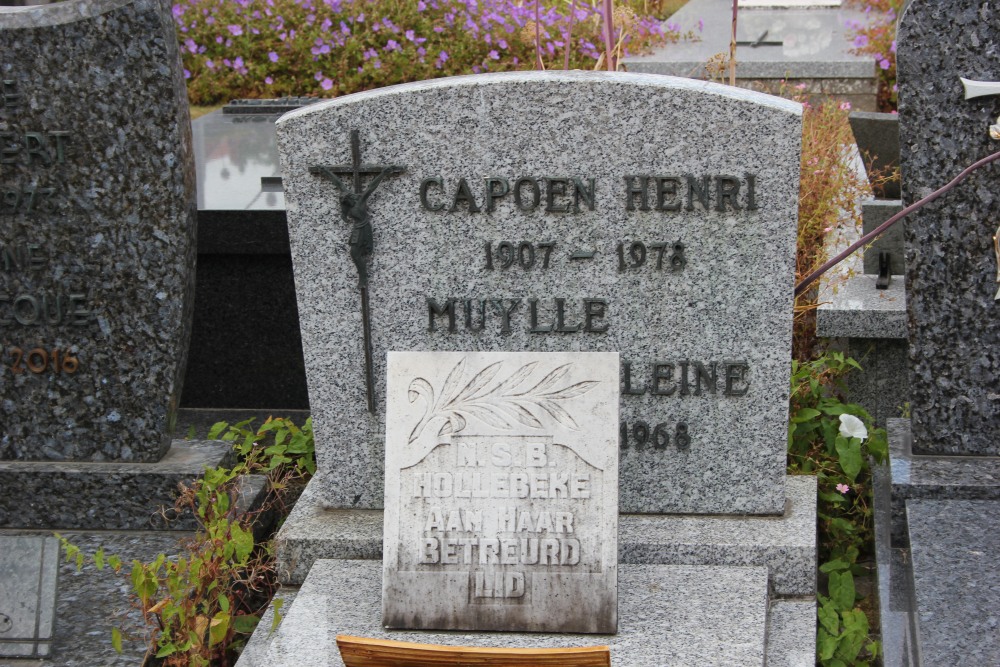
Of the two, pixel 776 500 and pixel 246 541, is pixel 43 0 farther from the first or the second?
pixel 776 500

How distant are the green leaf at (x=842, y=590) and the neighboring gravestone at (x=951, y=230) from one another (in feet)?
1.26

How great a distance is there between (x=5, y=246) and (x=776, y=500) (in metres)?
2.08

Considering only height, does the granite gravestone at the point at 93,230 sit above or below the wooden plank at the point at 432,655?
above

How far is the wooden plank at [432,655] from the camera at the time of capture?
244 centimetres

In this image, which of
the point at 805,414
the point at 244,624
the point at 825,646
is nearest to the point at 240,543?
the point at 244,624

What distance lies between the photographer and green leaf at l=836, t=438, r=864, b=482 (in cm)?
342

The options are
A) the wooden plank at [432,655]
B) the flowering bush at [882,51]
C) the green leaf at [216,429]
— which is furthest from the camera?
the flowering bush at [882,51]

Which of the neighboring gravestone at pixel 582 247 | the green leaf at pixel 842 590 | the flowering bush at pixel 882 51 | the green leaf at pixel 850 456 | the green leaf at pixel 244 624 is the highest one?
the flowering bush at pixel 882 51

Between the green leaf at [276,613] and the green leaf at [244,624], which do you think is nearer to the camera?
the green leaf at [276,613]

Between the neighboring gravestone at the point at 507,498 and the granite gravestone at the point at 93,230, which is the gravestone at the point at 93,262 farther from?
the neighboring gravestone at the point at 507,498

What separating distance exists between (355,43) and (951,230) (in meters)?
5.52

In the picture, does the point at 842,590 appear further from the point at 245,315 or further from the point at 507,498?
the point at 245,315

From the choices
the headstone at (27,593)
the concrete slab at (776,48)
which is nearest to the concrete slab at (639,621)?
the headstone at (27,593)

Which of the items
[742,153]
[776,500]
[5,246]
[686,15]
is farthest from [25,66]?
[686,15]
